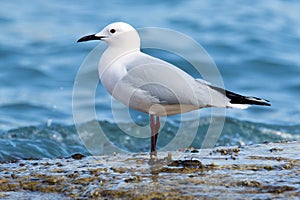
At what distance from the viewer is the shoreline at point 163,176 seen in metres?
4.20

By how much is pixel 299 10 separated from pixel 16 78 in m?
8.12

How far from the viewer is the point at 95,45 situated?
14781mm

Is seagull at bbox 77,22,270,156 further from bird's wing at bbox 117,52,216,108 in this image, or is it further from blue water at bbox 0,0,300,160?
blue water at bbox 0,0,300,160

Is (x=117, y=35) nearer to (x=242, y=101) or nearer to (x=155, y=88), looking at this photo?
(x=155, y=88)

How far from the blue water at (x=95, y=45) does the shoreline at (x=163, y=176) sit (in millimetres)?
2845

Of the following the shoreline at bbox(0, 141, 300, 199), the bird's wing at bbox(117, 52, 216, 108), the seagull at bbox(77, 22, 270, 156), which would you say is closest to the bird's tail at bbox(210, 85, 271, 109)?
the seagull at bbox(77, 22, 270, 156)

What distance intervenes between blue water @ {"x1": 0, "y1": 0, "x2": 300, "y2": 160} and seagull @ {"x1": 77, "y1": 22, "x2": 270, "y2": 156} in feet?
8.94

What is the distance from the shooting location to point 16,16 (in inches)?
636

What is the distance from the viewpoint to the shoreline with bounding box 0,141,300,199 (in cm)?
420

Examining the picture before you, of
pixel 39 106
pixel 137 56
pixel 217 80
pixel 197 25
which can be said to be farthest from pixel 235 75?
pixel 137 56

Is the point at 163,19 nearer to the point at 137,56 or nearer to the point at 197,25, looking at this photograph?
the point at 197,25

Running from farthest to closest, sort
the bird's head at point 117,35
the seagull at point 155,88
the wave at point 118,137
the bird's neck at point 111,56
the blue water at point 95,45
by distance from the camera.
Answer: the blue water at point 95,45
the wave at point 118,137
the bird's head at point 117,35
the bird's neck at point 111,56
the seagull at point 155,88

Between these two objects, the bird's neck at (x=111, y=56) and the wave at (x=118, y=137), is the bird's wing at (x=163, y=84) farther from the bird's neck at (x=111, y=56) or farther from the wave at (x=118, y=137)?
the wave at (x=118, y=137)

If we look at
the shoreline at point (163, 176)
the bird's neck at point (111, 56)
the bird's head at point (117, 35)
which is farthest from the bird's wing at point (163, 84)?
the shoreline at point (163, 176)
